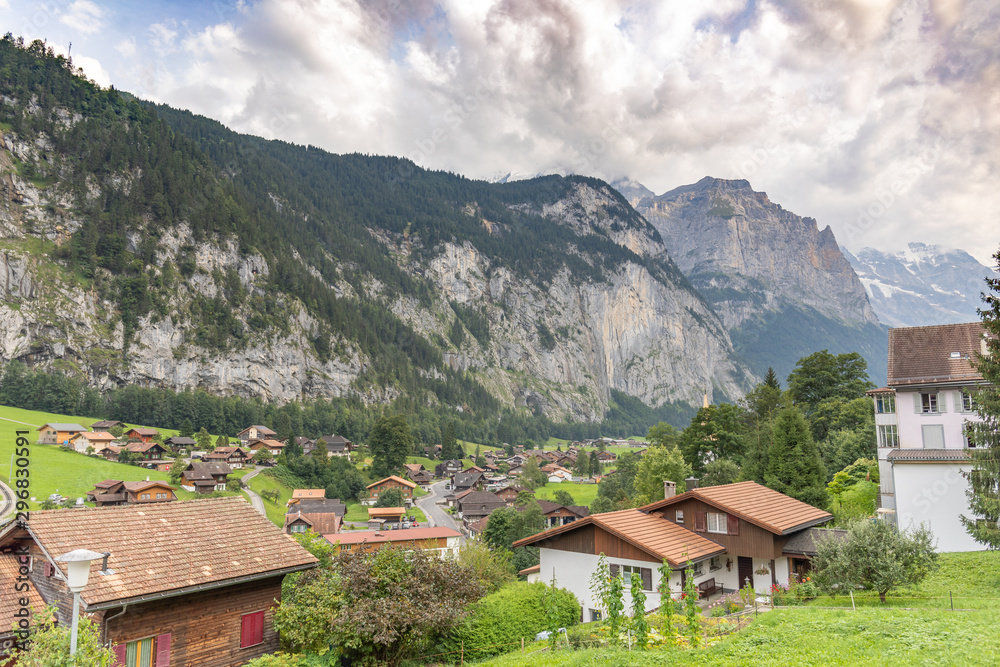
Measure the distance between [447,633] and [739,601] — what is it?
1113 centimetres

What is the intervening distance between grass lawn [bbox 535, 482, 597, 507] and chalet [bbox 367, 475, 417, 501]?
20834 mm

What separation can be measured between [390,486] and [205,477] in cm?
2895

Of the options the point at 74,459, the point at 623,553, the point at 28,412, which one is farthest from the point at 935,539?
the point at 28,412

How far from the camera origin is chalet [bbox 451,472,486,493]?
4059 inches

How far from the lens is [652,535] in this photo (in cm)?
2369

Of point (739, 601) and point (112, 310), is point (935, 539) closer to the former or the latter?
point (739, 601)

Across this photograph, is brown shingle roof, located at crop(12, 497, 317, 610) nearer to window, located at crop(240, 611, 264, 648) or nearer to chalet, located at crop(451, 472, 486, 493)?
window, located at crop(240, 611, 264, 648)

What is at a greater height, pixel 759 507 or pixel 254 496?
pixel 759 507

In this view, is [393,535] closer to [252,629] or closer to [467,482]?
[252,629]

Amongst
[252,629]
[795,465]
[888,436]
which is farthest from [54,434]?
[888,436]

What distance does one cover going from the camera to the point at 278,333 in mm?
154500

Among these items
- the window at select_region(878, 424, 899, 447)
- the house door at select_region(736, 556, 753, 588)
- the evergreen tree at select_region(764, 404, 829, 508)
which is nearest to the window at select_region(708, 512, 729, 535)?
the house door at select_region(736, 556, 753, 588)

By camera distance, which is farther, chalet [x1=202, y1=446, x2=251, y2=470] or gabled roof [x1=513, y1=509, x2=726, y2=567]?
chalet [x1=202, y1=446, x2=251, y2=470]

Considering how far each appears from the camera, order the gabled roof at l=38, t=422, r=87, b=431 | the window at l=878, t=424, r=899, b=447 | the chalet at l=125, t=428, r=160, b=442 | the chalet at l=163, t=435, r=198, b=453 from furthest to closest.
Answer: the chalet at l=163, t=435, r=198, b=453 → the chalet at l=125, t=428, r=160, b=442 → the gabled roof at l=38, t=422, r=87, b=431 → the window at l=878, t=424, r=899, b=447
